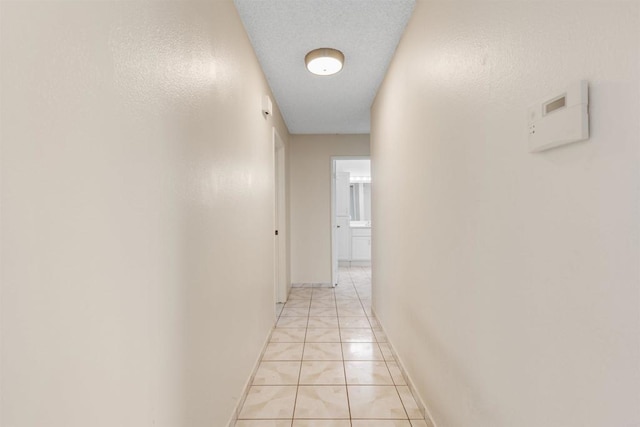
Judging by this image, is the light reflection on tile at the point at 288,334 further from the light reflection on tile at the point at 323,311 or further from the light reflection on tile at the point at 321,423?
the light reflection on tile at the point at 321,423

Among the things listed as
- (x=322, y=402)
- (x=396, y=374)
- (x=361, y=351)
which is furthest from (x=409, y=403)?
(x=361, y=351)

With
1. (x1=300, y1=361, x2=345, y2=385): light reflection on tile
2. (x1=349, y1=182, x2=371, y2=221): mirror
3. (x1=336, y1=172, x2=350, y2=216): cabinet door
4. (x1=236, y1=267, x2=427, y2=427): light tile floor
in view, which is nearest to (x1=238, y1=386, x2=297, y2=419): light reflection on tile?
(x1=236, y1=267, x2=427, y2=427): light tile floor

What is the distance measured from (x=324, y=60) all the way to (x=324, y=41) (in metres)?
0.14

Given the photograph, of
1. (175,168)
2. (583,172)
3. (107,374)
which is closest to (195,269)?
(175,168)

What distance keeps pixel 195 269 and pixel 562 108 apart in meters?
1.24

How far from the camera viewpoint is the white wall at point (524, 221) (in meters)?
0.61

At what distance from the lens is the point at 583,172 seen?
2.27 ft

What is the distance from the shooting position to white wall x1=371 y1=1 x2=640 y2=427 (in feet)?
2.01

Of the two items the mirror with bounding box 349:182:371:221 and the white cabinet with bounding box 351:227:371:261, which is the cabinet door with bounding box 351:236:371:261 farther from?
the mirror with bounding box 349:182:371:221

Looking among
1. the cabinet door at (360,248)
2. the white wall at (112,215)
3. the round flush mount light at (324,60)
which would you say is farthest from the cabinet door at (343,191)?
the white wall at (112,215)

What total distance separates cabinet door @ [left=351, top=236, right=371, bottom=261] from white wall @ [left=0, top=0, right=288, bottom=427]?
605 centimetres

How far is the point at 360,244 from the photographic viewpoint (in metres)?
7.52

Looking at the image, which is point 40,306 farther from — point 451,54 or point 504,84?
point 451,54

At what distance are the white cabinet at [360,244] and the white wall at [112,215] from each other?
238 inches
